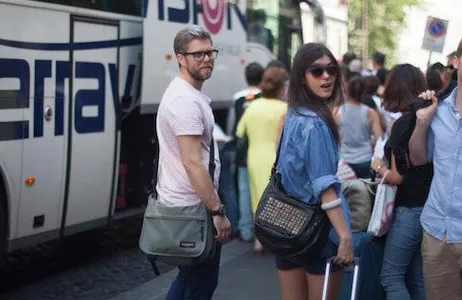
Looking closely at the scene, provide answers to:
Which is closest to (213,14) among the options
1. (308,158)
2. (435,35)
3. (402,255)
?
(435,35)

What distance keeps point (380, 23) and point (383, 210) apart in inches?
1671

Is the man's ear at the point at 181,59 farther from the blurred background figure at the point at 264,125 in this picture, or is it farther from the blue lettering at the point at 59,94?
the blurred background figure at the point at 264,125

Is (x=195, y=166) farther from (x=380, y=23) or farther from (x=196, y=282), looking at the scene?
(x=380, y=23)

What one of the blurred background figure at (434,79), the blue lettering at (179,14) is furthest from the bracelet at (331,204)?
the blue lettering at (179,14)

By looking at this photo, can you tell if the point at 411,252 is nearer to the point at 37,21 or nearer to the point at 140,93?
the point at 37,21

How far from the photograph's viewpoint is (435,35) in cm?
1252

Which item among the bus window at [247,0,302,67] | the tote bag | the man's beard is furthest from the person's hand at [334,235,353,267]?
the bus window at [247,0,302,67]

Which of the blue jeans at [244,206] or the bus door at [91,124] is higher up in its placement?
the bus door at [91,124]

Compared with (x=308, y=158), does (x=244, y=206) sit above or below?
below

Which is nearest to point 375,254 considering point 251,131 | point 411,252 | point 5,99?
point 411,252

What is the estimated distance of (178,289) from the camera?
5.24 metres

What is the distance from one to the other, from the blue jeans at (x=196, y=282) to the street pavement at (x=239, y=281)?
2.49 meters

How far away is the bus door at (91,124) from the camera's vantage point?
324 inches

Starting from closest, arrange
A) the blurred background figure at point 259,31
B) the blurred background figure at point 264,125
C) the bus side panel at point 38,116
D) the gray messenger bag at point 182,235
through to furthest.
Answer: the gray messenger bag at point 182,235, the bus side panel at point 38,116, the blurred background figure at point 264,125, the blurred background figure at point 259,31
